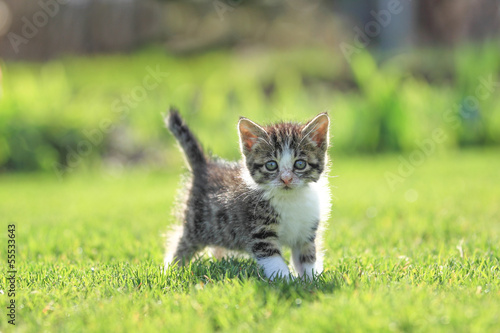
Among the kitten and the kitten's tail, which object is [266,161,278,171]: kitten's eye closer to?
the kitten

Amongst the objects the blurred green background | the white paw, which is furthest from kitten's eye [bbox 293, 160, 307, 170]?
the blurred green background

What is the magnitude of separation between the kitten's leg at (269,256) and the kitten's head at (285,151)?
1.20 feet

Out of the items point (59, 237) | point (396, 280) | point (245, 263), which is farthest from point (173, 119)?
point (396, 280)

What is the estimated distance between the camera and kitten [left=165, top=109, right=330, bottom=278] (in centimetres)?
364

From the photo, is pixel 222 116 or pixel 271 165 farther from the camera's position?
A: pixel 222 116

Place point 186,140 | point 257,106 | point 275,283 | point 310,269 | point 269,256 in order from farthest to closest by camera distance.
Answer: point 257,106 < point 186,140 < point 310,269 < point 269,256 < point 275,283

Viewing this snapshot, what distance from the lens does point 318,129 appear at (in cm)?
372

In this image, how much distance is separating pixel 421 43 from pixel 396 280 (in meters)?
15.6

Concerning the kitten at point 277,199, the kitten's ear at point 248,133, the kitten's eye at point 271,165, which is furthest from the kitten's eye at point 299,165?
the kitten's ear at point 248,133

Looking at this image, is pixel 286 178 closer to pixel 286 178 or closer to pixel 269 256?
pixel 286 178

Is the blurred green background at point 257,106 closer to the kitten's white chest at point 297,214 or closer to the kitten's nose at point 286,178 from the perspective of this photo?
the kitten's white chest at point 297,214

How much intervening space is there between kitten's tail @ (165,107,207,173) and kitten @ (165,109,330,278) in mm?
456

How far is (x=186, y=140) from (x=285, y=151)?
3.53 ft

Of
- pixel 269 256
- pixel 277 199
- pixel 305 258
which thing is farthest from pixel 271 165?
pixel 305 258
